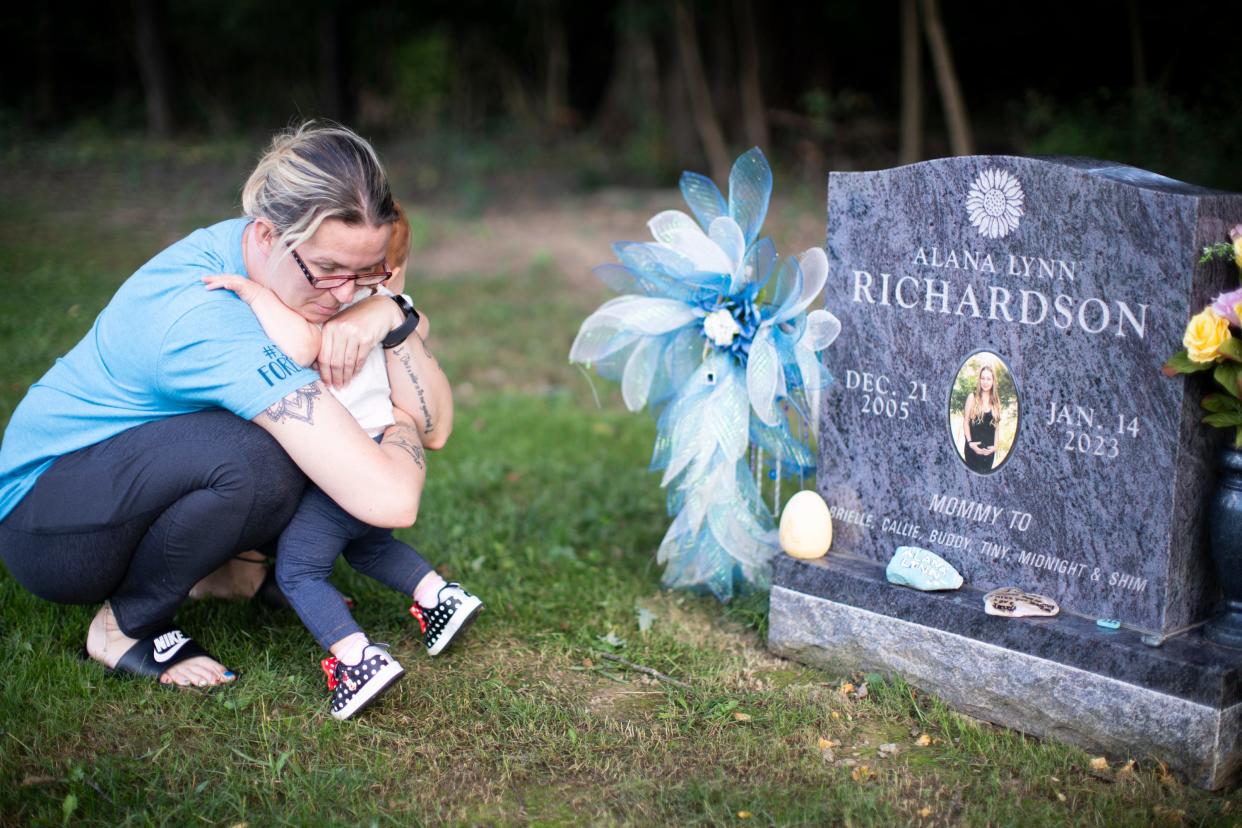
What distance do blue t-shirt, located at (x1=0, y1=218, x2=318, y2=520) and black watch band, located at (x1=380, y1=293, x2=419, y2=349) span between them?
0.33 meters

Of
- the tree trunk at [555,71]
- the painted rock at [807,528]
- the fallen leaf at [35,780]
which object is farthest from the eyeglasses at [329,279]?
the tree trunk at [555,71]

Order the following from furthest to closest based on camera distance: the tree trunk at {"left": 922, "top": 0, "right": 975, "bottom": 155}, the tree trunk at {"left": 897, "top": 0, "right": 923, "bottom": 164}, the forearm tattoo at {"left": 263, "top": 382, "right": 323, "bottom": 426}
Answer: the tree trunk at {"left": 897, "top": 0, "right": 923, "bottom": 164} < the tree trunk at {"left": 922, "top": 0, "right": 975, "bottom": 155} < the forearm tattoo at {"left": 263, "top": 382, "right": 323, "bottom": 426}

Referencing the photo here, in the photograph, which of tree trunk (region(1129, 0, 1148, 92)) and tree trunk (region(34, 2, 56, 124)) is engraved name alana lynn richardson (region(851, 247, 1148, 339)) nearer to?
tree trunk (region(1129, 0, 1148, 92))

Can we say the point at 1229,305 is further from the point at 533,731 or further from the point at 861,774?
the point at 533,731

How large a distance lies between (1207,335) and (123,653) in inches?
106

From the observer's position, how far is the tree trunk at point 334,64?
49.6ft

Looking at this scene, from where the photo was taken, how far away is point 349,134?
2842 mm

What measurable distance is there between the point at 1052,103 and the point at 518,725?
8.50 meters

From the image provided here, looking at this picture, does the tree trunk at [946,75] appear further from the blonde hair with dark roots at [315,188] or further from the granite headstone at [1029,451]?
the blonde hair with dark roots at [315,188]

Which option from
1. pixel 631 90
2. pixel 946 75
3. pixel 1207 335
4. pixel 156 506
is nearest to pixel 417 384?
pixel 156 506

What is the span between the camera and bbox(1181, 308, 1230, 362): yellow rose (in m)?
2.48

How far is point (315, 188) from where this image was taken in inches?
106

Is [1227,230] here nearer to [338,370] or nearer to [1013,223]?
[1013,223]

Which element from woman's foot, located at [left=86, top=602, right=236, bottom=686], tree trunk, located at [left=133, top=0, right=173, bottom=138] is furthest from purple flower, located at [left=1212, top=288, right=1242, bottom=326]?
tree trunk, located at [left=133, top=0, right=173, bottom=138]
